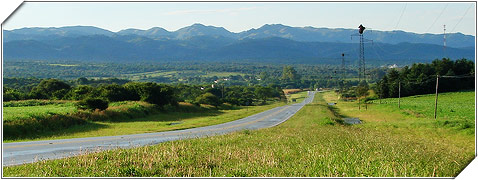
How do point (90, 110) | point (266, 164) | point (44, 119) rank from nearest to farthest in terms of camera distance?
point (266, 164), point (44, 119), point (90, 110)

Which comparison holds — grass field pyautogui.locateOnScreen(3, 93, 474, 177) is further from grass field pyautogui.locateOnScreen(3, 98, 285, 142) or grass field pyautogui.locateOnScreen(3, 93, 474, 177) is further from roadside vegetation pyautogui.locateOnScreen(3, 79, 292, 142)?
roadside vegetation pyautogui.locateOnScreen(3, 79, 292, 142)

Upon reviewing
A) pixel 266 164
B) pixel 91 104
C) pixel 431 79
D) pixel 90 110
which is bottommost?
pixel 431 79

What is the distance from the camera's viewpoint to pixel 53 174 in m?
13.1

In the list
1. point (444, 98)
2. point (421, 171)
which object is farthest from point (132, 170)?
point (444, 98)

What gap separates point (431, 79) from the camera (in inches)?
4277

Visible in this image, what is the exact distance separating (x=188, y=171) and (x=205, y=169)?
608mm

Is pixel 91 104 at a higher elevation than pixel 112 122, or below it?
higher

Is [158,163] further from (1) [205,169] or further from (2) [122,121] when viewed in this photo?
(2) [122,121]

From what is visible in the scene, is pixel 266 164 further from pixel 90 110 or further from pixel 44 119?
pixel 90 110

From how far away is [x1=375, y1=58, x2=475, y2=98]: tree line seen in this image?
4126 inches

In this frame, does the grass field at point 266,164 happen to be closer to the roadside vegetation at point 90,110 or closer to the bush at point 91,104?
the roadside vegetation at point 90,110

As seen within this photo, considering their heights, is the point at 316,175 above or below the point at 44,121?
above

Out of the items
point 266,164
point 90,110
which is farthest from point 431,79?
point 266,164

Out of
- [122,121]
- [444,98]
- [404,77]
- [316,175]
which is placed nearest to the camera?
[316,175]
